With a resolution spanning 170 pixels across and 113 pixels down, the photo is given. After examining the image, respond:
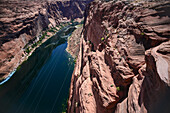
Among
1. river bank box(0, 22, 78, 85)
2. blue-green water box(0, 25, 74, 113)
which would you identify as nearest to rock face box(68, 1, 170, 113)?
blue-green water box(0, 25, 74, 113)

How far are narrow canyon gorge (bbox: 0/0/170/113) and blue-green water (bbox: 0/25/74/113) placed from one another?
9.2 inches

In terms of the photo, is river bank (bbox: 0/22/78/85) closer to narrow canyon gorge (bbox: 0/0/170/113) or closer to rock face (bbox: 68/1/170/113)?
narrow canyon gorge (bbox: 0/0/170/113)

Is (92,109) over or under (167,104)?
under

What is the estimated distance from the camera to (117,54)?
1047cm

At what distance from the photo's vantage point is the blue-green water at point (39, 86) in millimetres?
21328

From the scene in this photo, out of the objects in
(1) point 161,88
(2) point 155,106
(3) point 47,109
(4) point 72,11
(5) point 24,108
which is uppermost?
(4) point 72,11

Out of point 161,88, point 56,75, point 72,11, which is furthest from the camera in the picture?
point 72,11

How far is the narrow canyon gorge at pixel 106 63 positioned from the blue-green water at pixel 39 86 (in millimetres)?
235

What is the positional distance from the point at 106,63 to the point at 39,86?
24.6 metres

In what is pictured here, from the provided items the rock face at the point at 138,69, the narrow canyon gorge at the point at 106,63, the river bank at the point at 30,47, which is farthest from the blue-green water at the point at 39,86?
the rock face at the point at 138,69

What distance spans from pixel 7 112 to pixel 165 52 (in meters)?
30.9

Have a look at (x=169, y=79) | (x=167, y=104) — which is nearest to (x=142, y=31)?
(x=169, y=79)

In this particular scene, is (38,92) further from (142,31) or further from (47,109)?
(142,31)

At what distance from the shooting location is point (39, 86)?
27.3m
